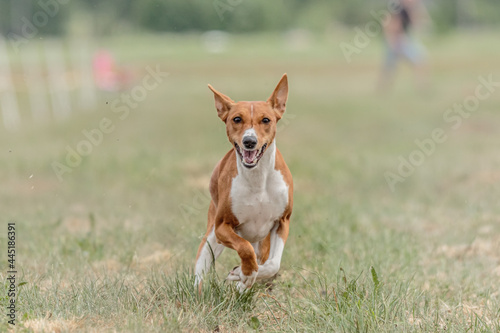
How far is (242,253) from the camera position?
4.59 m

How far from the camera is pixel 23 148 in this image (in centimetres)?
1424

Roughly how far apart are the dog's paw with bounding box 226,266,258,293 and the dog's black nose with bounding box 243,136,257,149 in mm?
841

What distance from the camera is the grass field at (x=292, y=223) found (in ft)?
15.5

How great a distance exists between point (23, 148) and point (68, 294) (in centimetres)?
982

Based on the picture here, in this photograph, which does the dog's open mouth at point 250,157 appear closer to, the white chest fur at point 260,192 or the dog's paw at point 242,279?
the white chest fur at point 260,192

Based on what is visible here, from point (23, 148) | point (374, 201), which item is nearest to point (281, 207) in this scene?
point (374, 201)

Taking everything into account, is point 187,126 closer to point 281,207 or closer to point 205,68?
point 281,207

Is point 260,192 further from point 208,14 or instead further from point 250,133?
point 208,14

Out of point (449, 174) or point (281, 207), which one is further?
point (449, 174)

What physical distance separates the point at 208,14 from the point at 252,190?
110 feet

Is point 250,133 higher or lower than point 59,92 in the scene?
higher

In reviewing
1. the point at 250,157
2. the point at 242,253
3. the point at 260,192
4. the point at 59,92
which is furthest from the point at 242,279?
the point at 59,92

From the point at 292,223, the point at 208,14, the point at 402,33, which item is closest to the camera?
the point at 292,223

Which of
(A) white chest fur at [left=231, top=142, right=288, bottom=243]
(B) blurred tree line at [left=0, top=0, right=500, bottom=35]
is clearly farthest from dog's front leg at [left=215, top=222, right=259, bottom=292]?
(B) blurred tree line at [left=0, top=0, right=500, bottom=35]
